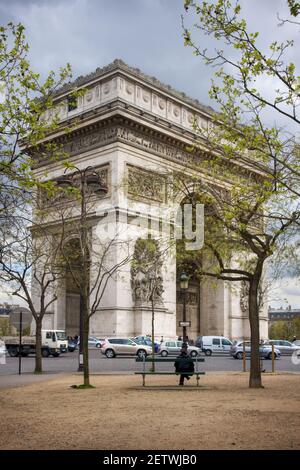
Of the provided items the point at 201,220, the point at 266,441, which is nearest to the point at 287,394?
the point at 201,220

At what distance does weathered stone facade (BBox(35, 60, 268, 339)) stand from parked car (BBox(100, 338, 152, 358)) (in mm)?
3260

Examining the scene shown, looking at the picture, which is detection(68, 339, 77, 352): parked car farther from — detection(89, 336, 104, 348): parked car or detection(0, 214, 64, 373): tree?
detection(0, 214, 64, 373): tree

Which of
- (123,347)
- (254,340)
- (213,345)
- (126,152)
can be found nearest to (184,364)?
(254,340)

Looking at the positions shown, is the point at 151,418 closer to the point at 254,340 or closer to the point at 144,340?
the point at 254,340

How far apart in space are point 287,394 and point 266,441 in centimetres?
761

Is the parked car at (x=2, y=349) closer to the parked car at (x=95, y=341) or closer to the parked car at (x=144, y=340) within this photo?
the parked car at (x=95, y=341)

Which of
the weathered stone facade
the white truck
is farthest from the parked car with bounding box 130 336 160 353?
the white truck

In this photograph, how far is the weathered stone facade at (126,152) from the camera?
43062 mm

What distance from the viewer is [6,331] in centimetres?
13025

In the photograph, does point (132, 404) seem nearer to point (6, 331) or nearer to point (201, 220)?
point (201, 220)

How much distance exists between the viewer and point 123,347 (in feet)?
127

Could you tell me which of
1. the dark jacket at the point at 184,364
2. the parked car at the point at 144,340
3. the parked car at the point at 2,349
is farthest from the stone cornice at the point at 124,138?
the dark jacket at the point at 184,364

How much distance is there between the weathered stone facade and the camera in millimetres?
43062

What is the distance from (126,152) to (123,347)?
13986 millimetres
